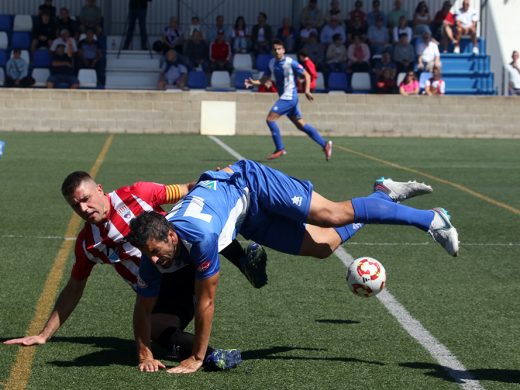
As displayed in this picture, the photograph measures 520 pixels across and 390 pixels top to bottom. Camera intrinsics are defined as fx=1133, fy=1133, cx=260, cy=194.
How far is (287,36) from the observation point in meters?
34.5

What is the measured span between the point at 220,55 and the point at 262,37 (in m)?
1.75

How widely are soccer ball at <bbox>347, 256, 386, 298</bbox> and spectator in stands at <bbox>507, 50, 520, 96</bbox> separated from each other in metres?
28.5

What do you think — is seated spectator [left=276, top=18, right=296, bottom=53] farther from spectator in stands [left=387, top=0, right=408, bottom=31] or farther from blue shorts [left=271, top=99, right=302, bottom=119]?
blue shorts [left=271, top=99, right=302, bottom=119]

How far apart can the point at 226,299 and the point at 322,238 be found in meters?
1.22

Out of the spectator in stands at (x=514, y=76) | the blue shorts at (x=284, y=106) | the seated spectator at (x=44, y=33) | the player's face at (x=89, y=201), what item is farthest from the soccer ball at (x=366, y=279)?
the spectator in stands at (x=514, y=76)

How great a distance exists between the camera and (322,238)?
743 cm

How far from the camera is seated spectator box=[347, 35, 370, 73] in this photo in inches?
1315

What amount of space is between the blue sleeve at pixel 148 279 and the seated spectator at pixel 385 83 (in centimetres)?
2631

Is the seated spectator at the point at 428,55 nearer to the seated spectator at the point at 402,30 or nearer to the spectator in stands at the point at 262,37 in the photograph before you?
A: the seated spectator at the point at 402,30

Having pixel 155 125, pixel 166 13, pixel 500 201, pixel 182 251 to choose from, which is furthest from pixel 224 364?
pixel 166 13

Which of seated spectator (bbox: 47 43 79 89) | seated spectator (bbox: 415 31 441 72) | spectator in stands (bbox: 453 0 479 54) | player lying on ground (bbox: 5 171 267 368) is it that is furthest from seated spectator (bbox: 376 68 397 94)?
player lying on ground (bbox: 5 171 267 368)

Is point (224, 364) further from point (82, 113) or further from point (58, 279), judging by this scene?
point (82, 113)

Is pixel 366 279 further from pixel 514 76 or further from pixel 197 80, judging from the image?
pixel 514 76

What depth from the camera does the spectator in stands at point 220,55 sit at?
33.6 metres
